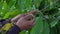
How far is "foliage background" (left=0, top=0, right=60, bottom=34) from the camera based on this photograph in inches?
48.7

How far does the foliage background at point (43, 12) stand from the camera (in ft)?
4.06

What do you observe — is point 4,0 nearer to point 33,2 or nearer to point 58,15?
point 33,2

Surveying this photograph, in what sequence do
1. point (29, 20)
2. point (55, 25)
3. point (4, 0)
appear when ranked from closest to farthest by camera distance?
1. point (29, 20)
2. point (55, 25)
3. point (4, 0)

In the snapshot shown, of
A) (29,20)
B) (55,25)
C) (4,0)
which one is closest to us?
(29,20)

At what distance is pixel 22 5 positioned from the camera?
126 centimetres

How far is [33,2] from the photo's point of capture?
138 centimetres

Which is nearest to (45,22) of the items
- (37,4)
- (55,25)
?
(55,25)

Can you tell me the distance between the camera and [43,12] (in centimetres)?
133

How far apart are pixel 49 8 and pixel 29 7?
0.12 m

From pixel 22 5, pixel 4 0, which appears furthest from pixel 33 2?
pixel 4 0

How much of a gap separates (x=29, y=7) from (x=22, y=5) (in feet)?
0.36

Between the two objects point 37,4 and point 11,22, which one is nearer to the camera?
point 11,22

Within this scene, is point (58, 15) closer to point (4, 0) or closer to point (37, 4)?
point (37, 4)

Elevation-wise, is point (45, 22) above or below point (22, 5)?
below
